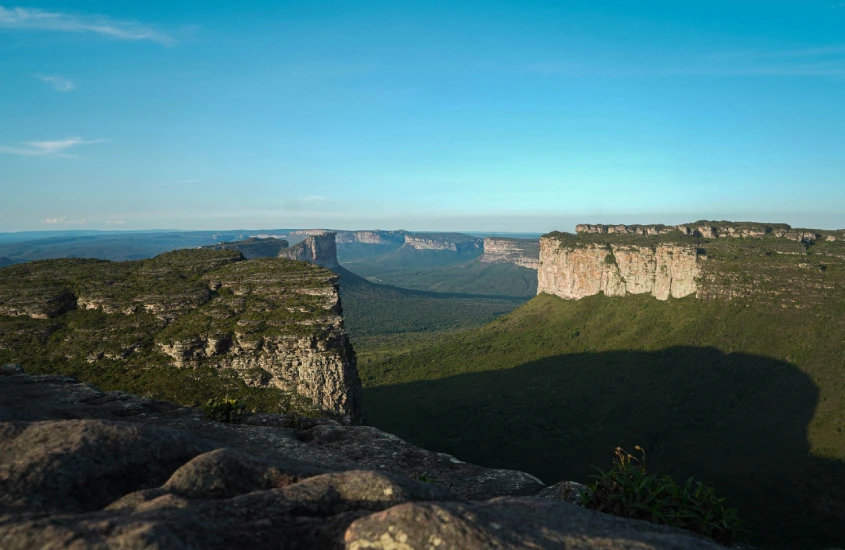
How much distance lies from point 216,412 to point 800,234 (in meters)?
109

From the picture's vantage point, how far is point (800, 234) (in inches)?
3396

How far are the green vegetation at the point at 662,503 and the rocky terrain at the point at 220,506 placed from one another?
117 centimetres

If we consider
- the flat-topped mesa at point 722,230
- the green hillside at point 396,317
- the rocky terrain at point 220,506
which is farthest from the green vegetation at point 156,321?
the flat-topped mesa at point 722,230

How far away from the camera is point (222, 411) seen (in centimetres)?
1678

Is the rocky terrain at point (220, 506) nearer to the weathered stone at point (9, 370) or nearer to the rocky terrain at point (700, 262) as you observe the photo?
the weathered stone at point (9, 370)

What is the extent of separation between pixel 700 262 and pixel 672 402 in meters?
30.9

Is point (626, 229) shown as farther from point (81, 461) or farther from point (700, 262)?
point (81, 461)

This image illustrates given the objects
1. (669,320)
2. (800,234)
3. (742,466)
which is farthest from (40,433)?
→ (800,234)

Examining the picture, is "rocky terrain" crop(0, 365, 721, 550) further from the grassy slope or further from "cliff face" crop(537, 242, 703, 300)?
"cliff face" crop(537, 242, 703, 300)

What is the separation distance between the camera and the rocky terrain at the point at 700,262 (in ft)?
222

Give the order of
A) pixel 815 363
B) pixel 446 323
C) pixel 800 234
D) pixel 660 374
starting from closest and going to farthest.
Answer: pixel 815 363 < pixel 660 374 < pixel 800 234 < pixel 446 323

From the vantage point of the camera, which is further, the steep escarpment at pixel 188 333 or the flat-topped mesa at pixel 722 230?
the flat-topped mesa at pixel 722 230

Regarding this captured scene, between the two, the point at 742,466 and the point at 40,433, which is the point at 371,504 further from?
the point at 742,466

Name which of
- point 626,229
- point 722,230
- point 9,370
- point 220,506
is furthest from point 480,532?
point 626,229
